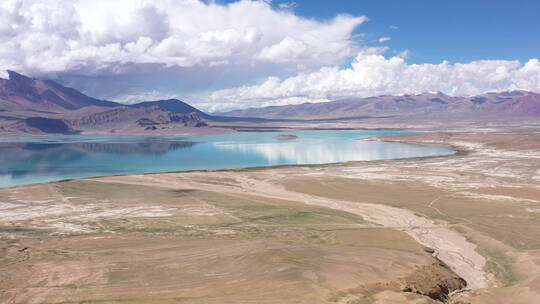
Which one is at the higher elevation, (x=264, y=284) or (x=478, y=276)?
(x=264, y=284)

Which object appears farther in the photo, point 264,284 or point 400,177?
point 400,177

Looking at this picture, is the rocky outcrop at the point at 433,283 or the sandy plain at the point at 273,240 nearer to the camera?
the sandy plain at the point at 273,240

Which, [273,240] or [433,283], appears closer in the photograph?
[433,283]

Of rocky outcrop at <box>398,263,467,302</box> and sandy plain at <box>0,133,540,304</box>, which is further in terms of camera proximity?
rocky outcrop at <box>398,263,467,302</box>

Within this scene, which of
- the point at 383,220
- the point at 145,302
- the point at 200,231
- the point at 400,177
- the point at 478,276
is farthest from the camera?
the point at 400,177

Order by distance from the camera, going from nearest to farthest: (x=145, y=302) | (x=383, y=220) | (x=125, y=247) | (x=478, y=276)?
1. (x=145, y=302)
2. (x=478, y=276)
3. (x=125, y=247)
4. (x=383, y=220)

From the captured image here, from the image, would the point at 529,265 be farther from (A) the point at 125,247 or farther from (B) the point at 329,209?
(A) the point at 125,247

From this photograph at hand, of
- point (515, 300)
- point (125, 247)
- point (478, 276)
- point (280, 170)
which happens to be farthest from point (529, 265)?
point (280, 170)

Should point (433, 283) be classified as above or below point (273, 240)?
below
